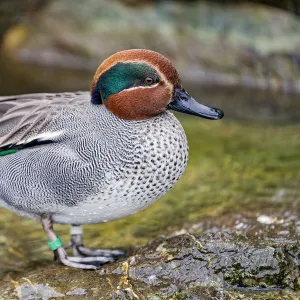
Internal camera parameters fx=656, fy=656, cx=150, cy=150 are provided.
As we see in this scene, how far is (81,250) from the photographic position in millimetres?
3789

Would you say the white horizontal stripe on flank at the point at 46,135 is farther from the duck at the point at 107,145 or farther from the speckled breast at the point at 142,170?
the speckled breast at the point at 142,170

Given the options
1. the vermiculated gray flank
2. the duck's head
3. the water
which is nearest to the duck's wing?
the vermiculated gray flank

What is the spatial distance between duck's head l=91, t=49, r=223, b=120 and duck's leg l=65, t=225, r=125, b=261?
2.86ft

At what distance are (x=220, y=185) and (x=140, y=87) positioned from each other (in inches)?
71.3

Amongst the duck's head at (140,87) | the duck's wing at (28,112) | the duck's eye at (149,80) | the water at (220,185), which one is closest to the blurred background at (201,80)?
the water at (220,185)

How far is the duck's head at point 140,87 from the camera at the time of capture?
3197 mm

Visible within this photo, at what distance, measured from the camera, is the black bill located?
10.9ft

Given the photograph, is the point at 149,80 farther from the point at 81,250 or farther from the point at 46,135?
the point at 81,250

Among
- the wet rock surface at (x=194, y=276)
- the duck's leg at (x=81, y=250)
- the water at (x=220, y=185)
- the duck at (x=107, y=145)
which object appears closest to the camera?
the wet rock surface at (x=194, y=276)

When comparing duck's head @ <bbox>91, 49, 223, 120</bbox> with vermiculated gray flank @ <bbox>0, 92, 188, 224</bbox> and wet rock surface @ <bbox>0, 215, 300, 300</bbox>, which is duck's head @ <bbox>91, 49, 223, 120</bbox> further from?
wet rock surface @ <bbox>0, 215, 300, 300</bbox>

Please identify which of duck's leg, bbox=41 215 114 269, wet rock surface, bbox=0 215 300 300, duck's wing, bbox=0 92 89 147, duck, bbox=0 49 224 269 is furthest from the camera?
duck's leg, bbox=41 215 114 269

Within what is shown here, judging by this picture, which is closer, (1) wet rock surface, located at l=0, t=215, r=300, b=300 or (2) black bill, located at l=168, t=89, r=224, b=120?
(1) wet rock surface, located at l=0, t=215, r=300, b=300

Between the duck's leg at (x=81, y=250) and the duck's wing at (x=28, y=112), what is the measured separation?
71 cm

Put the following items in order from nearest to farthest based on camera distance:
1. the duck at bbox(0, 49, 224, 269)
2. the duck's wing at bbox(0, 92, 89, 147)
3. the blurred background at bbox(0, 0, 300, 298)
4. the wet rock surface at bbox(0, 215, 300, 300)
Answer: the wet rock surface at bbox(0, 215, 300, 300) < the duck at bbox(0, 49, 224, 269) < the duck's wing at bbox(0, 92, 89, 147) < the blurred background at bbox(0, 0, 300, 298)
